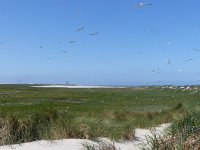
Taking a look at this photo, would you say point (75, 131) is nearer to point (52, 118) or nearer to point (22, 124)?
point (22, 124)

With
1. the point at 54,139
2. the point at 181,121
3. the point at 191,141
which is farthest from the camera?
the point at 54,139

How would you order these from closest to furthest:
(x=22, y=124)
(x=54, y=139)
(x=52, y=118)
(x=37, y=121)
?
(x=54, y=139) → (x=22, y=124) → (x=37, y=121) → (x=52, y=118)

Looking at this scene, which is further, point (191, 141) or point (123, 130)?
point (123, 130)

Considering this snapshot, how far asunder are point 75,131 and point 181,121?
4.44 meters

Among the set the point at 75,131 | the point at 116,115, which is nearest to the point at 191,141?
the point at 75,131

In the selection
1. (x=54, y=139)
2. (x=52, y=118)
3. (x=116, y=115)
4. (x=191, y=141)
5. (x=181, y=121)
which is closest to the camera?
(x=191, y=141)

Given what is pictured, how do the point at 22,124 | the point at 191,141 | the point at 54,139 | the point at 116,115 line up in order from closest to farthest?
1. the point at 191,141
2. the point at 54,139
3. the point at 22,124
4. the point at 116,115

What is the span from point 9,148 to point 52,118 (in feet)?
18.0

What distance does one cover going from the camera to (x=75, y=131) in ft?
62.2

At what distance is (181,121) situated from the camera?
1628cm

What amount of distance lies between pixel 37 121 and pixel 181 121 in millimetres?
6607

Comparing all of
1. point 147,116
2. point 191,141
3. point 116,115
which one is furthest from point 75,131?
point 147,116

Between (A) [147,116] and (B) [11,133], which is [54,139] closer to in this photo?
(B) [11,133]

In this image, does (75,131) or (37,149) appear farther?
(75,131)
